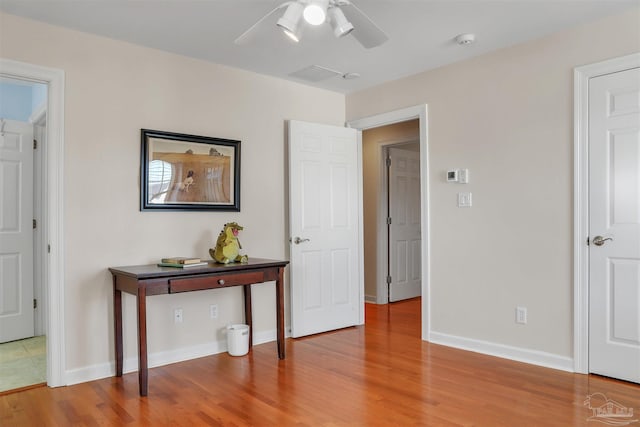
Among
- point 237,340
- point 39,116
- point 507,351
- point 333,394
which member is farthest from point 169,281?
point 507,351

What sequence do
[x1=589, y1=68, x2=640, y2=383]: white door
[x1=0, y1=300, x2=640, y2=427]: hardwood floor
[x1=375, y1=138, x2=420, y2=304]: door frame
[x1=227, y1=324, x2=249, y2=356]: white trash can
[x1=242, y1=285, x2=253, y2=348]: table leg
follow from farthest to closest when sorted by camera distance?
1. [x1=375, y1=138, x2=420, y2=304]: door frame
2. [x1=242, y1=285, x2=253, y2=348]: table leg
3. [x1=227, y1=324, x2=249, y2=356]: white trash can
4. [x1=589, y1=68, x2=640, y2=383]: white door
5. [x1=0, y1=300, x2=640, y2=427]: hardwood floor

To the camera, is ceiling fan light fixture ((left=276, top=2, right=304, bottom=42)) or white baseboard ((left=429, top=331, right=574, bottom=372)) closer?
ceiling fan light fixture ((left=276, top=2, right=304, bottom=42))

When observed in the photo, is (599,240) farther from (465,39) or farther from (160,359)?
(160,359)

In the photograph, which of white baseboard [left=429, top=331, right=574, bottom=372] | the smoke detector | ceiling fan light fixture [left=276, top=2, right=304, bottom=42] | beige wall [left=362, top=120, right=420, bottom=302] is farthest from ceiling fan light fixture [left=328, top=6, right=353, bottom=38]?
beige wall [left=362, top=120, right=420, bottom=302]

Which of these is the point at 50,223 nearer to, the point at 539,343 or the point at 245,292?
the point at 245,292

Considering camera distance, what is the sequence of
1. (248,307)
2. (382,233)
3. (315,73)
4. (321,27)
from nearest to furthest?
(321,27)
(248,307)
(315,73)
(382,233)

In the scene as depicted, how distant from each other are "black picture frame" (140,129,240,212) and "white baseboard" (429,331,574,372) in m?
2.13

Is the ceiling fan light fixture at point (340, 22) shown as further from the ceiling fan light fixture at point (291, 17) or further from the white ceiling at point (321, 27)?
the white ceiling at point (321, 27)

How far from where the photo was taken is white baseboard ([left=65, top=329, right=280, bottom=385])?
3.21 metres

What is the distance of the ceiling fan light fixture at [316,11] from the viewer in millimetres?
2221

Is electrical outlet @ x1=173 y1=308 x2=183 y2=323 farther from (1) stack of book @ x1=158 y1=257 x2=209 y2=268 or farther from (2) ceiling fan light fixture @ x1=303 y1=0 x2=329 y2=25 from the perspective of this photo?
(2) ceiling fan light fixture @ x1=303 y1=0 x2=329 y2=25

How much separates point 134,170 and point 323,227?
6.00 feet

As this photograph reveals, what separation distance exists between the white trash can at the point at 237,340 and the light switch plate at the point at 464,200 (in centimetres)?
206

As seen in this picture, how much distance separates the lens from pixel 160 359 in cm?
358
